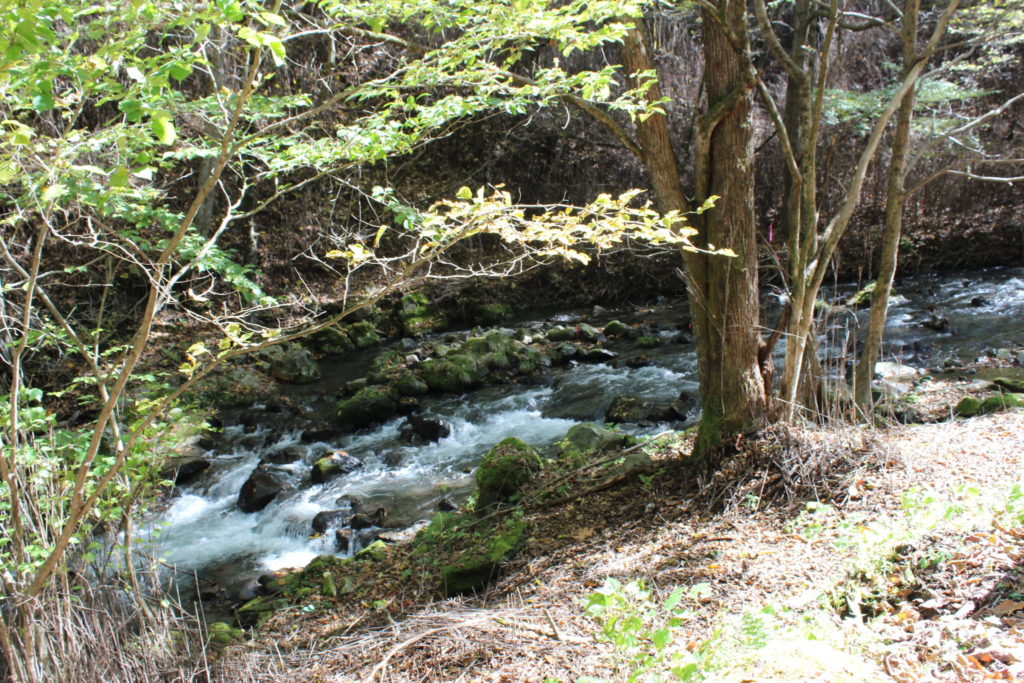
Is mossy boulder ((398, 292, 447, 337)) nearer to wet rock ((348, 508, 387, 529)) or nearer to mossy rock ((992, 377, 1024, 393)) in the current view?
wet rock ((348, 508, 387, 529))

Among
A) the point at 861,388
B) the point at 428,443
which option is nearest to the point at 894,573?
the point at 861,388

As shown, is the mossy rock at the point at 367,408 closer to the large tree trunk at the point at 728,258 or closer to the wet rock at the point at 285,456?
the wet rock at the point at 285,456

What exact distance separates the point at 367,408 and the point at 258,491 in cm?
221

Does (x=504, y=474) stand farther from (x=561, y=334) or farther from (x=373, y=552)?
(x=561, y=334)

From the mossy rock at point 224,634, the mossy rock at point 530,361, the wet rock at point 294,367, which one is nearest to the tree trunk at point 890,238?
the mossy rock at point 224,634

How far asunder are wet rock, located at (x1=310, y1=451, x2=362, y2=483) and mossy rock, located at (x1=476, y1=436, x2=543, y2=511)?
6.67 ft

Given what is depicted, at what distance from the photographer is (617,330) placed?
11.5 metres

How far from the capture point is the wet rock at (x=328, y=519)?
5.91 metres

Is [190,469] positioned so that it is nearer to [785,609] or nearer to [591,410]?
[591,410]

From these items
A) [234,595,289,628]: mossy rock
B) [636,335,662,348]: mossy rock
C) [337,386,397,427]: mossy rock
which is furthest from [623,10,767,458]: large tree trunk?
[636,335,662,348]: mossy rock

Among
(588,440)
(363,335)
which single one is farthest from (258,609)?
(363,335)

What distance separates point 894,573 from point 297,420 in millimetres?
7316

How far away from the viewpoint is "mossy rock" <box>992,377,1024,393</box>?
6.41m

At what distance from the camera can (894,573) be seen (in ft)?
9.27
